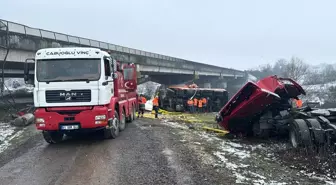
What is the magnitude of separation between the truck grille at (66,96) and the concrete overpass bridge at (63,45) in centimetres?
1191

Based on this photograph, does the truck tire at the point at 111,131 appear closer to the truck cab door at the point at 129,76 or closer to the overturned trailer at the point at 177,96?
the truck cab door at the point at 129,76

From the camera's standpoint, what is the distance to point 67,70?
930 centimetres

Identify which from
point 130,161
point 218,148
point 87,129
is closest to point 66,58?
point 87,129

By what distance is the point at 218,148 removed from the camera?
8852 millimetres

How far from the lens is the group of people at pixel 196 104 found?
23.9 meters

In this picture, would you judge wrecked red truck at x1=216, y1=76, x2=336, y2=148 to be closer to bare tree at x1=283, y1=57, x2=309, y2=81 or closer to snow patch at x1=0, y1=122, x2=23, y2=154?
snow patch at x1=0, y1=122, x2=23, y2=154

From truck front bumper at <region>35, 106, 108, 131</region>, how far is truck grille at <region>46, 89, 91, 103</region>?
0.24m

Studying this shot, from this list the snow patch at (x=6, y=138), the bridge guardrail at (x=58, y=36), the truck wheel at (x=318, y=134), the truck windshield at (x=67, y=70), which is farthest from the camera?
the bridge guardrail at (x=58, y=36)

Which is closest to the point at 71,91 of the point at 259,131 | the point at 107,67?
the point at 107,67

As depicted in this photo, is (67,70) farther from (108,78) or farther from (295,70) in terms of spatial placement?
(295,70)

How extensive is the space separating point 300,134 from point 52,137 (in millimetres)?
7463

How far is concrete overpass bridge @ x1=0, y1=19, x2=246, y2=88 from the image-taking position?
19297mm

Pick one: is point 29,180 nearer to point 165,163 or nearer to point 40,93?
point 165,163

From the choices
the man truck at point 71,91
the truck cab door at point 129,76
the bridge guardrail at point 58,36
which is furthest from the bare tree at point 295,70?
the man truck at point 71,91
